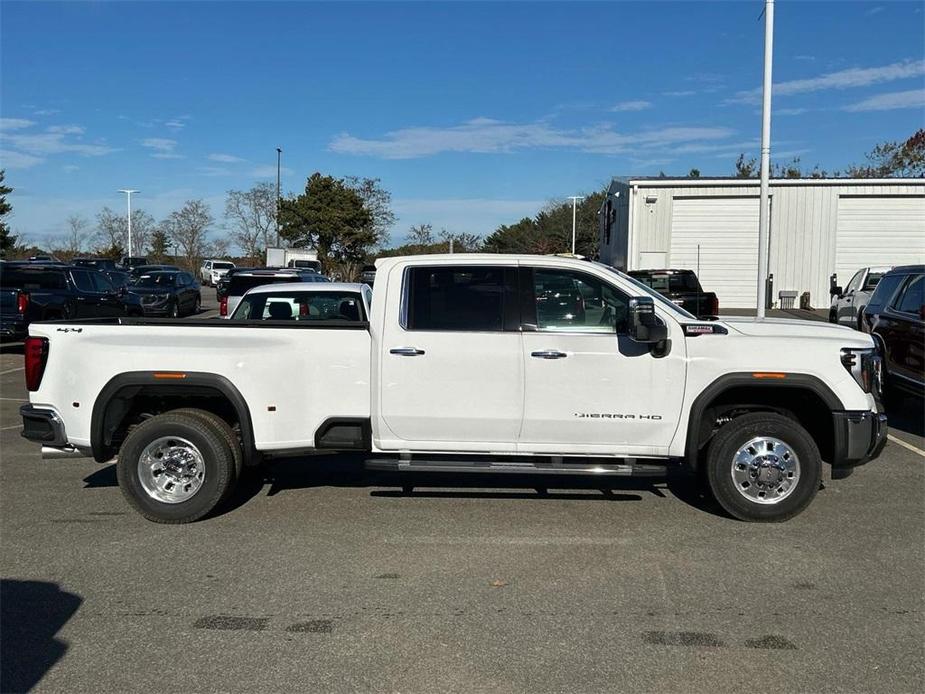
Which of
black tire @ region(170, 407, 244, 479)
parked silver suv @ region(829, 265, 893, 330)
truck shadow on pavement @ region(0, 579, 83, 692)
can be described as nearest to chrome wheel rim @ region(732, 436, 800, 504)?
black tire @ region(170, 407, 244, 479)

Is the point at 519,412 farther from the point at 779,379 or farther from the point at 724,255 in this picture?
the point at 724,255

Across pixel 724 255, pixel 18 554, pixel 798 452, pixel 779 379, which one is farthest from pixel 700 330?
pixel 724 255

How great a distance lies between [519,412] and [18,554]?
11.5 ft

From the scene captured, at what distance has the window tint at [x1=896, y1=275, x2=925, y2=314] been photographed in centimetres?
963

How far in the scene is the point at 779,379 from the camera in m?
5.72

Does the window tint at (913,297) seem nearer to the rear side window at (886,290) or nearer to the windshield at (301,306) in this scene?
the rear side window at (886,290)

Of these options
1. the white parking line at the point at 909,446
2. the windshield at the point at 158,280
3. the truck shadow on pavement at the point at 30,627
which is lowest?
the truck shadow on pavement at the point at 30,627

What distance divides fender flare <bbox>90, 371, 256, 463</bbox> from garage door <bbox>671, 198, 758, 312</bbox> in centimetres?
2492

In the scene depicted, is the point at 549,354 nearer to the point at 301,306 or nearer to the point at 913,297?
the point at 301,306

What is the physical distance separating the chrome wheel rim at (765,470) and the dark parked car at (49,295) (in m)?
14.1

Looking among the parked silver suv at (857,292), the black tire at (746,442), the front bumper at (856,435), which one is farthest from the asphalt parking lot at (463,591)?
the parked silver suv at (857,292)

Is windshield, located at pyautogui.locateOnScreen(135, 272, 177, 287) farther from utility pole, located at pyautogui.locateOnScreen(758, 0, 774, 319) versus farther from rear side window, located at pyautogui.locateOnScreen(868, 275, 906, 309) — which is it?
rear side window, located at pyautogui.locateOnScreen(868, 275, 906, 309)

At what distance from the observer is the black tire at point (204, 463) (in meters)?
5.88

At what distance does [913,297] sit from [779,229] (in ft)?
65.5
